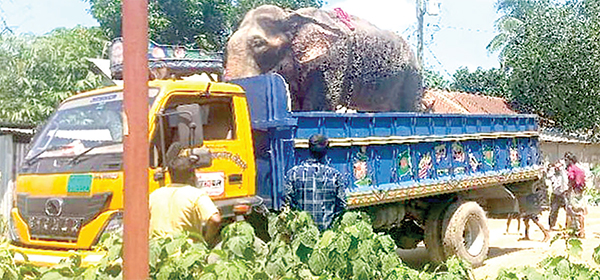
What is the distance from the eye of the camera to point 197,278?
2740mm

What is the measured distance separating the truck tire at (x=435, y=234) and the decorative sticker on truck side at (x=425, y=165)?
0.73 metres

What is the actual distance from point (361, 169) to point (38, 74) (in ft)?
29.5

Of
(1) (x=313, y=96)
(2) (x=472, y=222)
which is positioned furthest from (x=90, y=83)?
(2) (x=472, y=222)

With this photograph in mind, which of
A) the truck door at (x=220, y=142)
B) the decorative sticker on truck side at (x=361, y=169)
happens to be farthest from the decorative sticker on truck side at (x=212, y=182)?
the decorative sticker on truck side at (x=361, y=169)

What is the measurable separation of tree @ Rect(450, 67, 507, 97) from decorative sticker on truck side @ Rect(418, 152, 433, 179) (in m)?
19.5

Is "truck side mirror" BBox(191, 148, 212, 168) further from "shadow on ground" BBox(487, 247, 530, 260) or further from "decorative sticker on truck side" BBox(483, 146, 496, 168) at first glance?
"shadow on ground" BBox(487, 247, 530, 260)

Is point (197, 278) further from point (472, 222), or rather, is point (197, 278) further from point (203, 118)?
point (472, 222)

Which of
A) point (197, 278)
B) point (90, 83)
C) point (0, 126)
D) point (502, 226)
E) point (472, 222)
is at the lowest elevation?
point (502, 226)

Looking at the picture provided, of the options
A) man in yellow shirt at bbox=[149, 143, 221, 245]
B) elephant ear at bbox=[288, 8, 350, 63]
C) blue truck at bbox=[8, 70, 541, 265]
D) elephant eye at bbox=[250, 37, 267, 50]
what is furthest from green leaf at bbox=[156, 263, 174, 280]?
elephant ear at bbox=[288, 8, 350, 63]

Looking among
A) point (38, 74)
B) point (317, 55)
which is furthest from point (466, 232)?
point (38, 74)

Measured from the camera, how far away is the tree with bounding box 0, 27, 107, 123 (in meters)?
12.5

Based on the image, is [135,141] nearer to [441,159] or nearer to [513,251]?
[441,159]

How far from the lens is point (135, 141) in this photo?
194 cm

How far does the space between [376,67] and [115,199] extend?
6418mm
